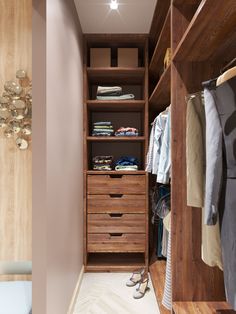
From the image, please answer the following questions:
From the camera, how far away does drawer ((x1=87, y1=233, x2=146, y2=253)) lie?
8.72 feet

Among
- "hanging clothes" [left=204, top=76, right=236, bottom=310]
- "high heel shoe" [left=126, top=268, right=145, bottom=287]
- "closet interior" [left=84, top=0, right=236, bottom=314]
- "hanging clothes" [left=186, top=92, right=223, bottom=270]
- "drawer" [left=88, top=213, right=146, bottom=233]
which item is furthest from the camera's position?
"drawer" [left=88, top=213, right=146, bottom=233]

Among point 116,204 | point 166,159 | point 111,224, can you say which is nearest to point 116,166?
point 116,204

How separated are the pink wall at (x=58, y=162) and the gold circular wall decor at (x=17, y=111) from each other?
0.21 metres

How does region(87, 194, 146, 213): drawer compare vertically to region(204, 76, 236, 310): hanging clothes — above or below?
below

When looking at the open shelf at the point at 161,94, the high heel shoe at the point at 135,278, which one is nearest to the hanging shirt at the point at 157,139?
the open shelf at the point at 161,94

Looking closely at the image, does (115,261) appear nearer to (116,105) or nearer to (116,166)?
(116,166)

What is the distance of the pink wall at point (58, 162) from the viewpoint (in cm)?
128

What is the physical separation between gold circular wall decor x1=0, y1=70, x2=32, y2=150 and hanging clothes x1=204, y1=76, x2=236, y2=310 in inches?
42.8

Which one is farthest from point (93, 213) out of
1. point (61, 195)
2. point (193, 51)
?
point (193, 51)

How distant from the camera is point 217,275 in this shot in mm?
1492

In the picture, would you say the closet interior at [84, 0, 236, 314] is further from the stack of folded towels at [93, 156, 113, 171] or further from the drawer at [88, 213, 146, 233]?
the stack of folded towels at [93, 156, 113, 171]

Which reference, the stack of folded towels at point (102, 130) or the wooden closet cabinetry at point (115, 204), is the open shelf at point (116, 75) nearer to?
the wooden closet cabinetry at point (115, 204)

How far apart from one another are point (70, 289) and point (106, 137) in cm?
142

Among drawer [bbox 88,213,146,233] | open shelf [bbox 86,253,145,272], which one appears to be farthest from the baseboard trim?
drawer [bbox 88,213,146,233]
